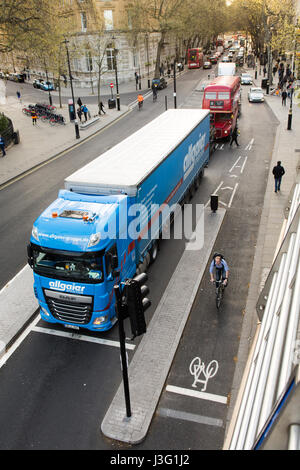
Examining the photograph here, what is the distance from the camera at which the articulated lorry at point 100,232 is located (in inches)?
408

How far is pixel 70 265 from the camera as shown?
34.5 feet

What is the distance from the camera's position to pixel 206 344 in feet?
36.1

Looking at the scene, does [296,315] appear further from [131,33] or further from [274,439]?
[131,33]

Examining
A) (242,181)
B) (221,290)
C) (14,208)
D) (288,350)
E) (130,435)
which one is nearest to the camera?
(288,350)

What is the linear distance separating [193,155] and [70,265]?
35.8 feet

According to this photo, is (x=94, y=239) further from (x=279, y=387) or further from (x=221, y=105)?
(x=221, y=105)

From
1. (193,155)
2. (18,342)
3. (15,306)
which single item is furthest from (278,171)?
(18,342)

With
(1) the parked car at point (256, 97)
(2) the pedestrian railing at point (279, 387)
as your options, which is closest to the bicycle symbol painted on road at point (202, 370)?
(2) the pedestrian railing at point (279, 387)

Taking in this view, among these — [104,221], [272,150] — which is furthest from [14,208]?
[272,150]

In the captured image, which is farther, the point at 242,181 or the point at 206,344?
the point at 242,181

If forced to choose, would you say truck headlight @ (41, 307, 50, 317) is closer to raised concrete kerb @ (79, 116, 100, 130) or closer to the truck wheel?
the truck wheel

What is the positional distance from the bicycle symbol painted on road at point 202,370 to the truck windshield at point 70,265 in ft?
10.6

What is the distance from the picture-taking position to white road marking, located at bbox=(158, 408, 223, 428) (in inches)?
344

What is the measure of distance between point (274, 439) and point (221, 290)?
31.2 feet
